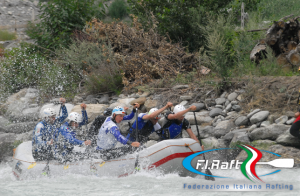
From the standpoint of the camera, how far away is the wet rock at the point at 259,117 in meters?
6.16

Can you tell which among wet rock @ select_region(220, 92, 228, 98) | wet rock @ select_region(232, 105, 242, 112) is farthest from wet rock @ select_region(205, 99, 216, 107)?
wet rock @ select_region(232, 105, 242, 112)

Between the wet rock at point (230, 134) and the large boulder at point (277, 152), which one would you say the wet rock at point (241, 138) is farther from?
the large boulder at point (277, 152)

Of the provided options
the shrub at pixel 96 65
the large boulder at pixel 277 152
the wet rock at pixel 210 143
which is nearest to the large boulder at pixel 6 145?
the shrub at pixel 96 65

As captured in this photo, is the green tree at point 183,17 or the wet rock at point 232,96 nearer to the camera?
the wet rock at point 232,96

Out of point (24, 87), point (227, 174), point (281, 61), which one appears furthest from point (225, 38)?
point (24, 87)

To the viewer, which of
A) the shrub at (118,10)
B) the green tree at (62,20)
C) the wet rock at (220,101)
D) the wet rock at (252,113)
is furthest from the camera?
the shrub at (118,10)

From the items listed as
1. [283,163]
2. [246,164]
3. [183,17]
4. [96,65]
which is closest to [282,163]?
[283,163]

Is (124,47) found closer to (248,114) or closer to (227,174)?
(248,114)

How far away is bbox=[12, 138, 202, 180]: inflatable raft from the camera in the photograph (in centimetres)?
507

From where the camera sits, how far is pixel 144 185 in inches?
188

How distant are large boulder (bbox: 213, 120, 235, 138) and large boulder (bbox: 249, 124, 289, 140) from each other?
2.32ft

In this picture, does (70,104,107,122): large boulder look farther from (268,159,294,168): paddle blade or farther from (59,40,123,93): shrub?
(268,159,294,168): paddle blade

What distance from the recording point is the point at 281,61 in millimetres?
7941

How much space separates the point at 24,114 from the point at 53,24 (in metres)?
4.23
